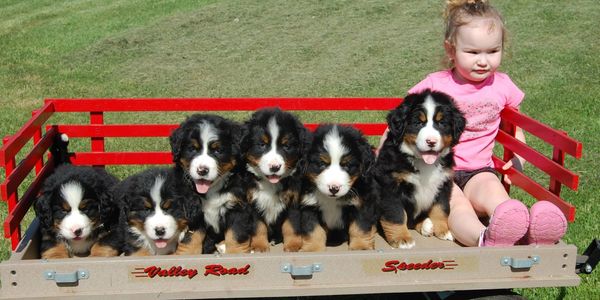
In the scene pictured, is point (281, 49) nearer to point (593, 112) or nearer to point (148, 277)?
point (593, 112)

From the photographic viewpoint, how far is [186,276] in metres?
3.54

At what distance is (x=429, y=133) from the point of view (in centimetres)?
435

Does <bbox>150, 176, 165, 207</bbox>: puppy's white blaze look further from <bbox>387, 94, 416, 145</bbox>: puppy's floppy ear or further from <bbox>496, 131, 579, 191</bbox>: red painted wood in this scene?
<bbox>496, 131, 579, 191</bbox>: red painted wood

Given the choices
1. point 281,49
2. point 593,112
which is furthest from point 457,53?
point 281,49

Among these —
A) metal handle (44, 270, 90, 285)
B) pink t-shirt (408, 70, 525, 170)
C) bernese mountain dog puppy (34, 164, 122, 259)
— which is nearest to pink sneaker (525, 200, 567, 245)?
pink t-shirt (408, 70, 525, 170)

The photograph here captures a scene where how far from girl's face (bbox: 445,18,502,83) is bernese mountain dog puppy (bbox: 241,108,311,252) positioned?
1.61 metres

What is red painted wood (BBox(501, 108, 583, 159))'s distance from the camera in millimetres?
4062

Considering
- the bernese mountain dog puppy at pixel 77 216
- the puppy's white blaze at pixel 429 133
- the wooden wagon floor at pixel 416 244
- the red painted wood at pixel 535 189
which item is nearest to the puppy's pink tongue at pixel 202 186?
the bernese mountain dog puppy at pixel 77 216

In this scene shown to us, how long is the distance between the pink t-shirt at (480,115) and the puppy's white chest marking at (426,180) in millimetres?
666

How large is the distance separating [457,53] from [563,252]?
209 centimetres

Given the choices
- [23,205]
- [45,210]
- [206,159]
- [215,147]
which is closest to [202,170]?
[206,159]

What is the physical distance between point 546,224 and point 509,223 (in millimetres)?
184

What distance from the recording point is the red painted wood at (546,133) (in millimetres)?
4062

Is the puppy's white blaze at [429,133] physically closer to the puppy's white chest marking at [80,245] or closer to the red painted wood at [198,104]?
the red painted wood at [198,104]
